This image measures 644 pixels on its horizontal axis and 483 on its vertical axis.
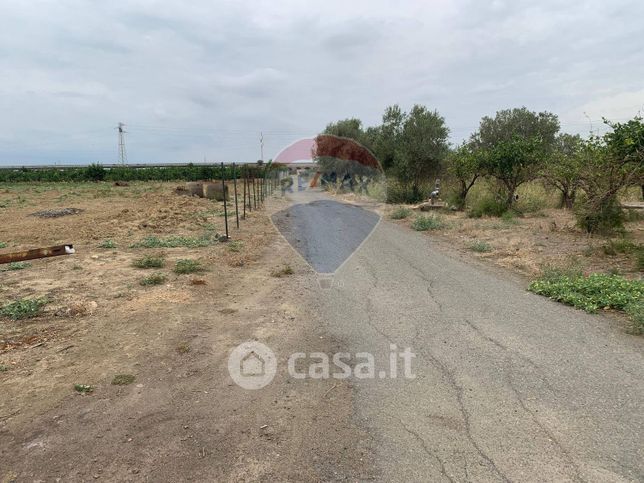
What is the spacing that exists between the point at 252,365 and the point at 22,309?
138 inches

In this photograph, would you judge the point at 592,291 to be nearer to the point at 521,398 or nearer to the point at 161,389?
the point at 521,398

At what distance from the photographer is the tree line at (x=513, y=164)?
30.8ft

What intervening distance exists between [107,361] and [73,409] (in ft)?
2.78

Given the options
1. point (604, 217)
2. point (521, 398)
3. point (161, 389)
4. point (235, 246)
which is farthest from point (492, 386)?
point (604, 217)

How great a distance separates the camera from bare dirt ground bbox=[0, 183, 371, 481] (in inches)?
106

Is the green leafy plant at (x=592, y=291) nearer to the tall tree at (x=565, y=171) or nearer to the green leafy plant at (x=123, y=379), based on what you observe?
the green leafy plant at (x=123, y=379)

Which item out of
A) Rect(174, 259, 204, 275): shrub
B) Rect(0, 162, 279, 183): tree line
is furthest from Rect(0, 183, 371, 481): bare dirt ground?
Rect(0, 162, 279, 183): tree line

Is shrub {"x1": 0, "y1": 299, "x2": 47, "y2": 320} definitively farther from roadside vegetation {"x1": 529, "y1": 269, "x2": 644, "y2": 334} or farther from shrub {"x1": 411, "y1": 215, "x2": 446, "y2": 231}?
shrub {"x1": 411, "y1": 215, "x2": 446, "y2": 231}

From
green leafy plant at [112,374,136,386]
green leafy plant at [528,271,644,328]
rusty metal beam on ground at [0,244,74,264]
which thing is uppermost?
rusty metal beam on ground at [0,244,74,264]

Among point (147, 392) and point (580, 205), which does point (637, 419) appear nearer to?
point (147, 392)

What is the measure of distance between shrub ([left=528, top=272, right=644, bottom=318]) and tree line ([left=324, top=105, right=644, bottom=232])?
3.73m

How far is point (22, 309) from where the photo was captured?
5.48m

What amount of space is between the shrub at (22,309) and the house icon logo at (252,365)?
2.99 metres

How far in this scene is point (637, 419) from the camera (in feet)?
10.2
